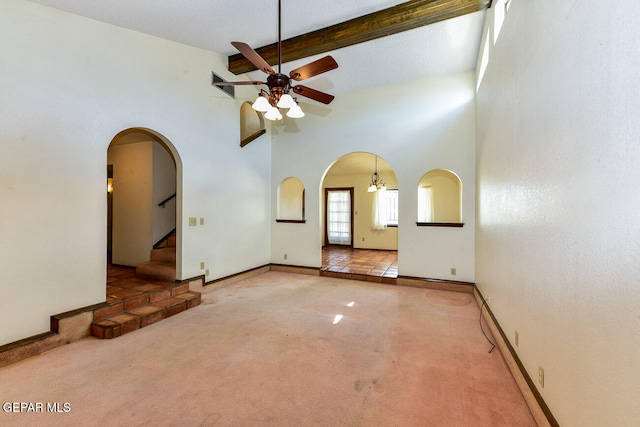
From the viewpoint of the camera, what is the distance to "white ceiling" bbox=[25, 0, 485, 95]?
319cm

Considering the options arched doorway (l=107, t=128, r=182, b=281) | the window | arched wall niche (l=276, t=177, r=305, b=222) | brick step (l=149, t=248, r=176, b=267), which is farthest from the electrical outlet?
the window

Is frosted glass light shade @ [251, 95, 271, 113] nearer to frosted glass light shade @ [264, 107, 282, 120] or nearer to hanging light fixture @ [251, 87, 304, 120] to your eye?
hanging light fixture @ [251, 87, 304, 120]

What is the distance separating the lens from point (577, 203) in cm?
131

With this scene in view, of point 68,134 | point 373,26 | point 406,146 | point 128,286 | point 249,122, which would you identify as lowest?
point 128,286

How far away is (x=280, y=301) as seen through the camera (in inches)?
163

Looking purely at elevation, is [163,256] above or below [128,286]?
above

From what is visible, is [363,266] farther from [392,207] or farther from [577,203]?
[577,203]

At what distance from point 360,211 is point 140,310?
22.7ft

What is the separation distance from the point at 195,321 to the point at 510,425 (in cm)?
320

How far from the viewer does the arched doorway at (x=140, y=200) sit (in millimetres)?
5355

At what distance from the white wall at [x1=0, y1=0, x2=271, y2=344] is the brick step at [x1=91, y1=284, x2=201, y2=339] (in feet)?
0.76

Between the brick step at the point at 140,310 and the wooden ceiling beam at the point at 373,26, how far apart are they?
3819 mm

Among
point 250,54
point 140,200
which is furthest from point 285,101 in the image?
point 140,200

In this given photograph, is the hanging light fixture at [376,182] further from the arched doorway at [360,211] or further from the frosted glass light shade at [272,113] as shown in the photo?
the frosted glass light shade at [272,113]
